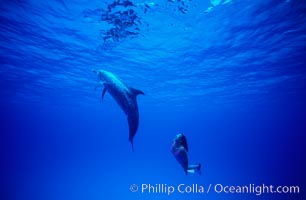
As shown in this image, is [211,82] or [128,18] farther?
[211,82]

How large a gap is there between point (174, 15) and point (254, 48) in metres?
8.85

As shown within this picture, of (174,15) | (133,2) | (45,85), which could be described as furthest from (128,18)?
(45,85)

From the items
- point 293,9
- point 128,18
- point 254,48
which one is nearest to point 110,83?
point 128,18

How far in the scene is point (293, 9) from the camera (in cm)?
1329

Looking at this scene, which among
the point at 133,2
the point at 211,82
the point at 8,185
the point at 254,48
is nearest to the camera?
the point at 133,2

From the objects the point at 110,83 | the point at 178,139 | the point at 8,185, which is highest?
the point at 110,83

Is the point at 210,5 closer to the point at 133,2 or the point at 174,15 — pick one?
the point at 174,15

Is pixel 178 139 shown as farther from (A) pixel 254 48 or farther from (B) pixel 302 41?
(B) pixel 302 41

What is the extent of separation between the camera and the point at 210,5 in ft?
40.2

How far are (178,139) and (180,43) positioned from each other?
13.0 m

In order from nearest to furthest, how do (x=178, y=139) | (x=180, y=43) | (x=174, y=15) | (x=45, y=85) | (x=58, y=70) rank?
(x=178, y=139), (x=174, y=15), (x=180, y=43), (x=58, y=70), (x=45, y=85)

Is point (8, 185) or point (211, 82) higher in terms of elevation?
point (211, 82)

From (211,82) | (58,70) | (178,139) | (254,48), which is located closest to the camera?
(178,139)

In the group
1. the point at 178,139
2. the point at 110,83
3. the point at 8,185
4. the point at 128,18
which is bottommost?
the point at 8,185
